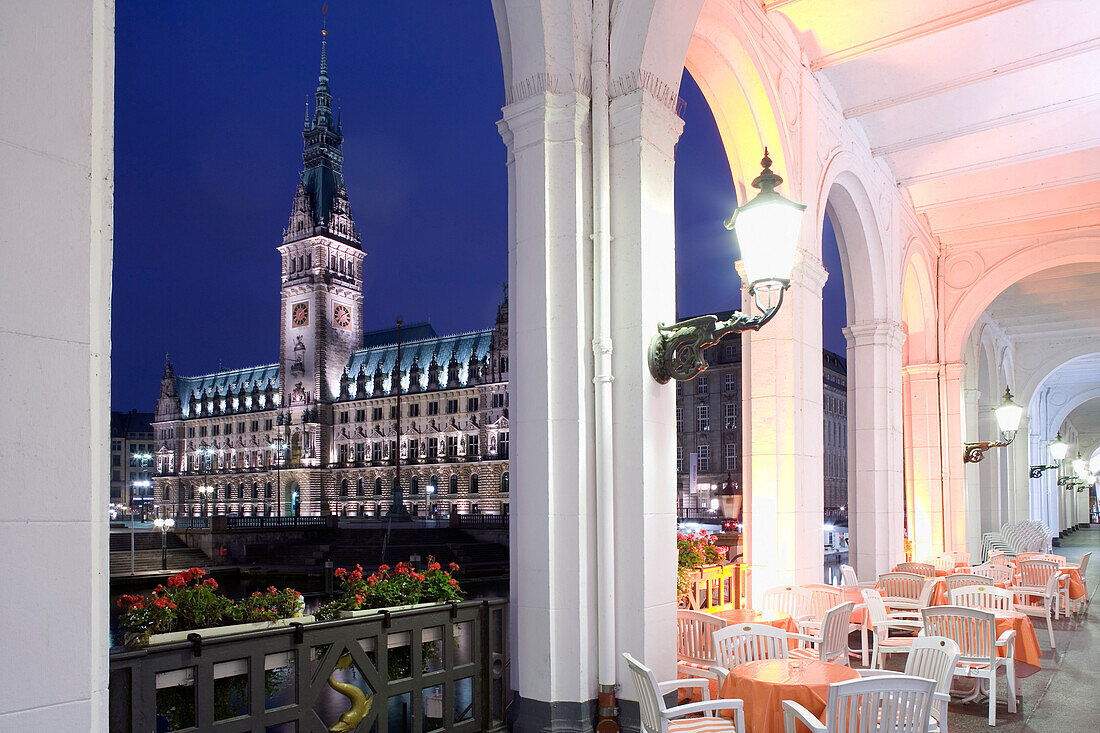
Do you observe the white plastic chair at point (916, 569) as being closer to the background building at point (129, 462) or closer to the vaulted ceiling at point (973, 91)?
the vaulted ceiling at point (973, 91)

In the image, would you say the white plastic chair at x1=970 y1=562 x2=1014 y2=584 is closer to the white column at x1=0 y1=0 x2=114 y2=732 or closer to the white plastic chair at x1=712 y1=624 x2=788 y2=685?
the white plastic chair at x1=712 y1=624 x2=788 y2=685

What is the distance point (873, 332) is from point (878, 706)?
28.0 feet

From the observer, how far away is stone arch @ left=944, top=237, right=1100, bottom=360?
15.5 metres

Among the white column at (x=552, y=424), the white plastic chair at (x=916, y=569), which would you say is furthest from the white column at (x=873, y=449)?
the white column at (x=552, y=424)

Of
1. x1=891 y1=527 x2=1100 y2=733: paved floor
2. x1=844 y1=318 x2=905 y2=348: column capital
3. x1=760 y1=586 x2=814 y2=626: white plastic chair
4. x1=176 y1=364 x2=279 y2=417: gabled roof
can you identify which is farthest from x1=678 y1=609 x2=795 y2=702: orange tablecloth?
x1=176 y1=364 x2=279 y2=417: gabled roof

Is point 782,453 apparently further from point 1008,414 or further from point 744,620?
point 1008,414

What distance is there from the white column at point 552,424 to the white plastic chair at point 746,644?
3.59ft

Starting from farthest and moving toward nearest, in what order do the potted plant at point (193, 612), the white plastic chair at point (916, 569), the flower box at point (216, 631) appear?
the white plastic chair at point (916, 569)
the potted plant at point (193, 612)
the flower box at point (216, 631)

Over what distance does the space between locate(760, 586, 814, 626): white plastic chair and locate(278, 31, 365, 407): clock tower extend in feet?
263

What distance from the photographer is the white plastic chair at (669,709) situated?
4.32 meters

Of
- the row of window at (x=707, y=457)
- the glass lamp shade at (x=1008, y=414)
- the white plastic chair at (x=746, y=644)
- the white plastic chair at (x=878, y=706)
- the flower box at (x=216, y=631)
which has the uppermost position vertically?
the glass lamp shade at (x=1008, y=414)

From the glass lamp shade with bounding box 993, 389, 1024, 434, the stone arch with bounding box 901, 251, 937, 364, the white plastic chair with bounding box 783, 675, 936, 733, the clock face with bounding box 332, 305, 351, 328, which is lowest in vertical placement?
the white plastic chair with bounding box 783, 675, 936, 733

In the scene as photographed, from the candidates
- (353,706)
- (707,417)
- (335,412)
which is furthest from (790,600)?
(335,412)

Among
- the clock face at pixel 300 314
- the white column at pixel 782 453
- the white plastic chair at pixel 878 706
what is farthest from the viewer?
the clock face at pixel 300 314
